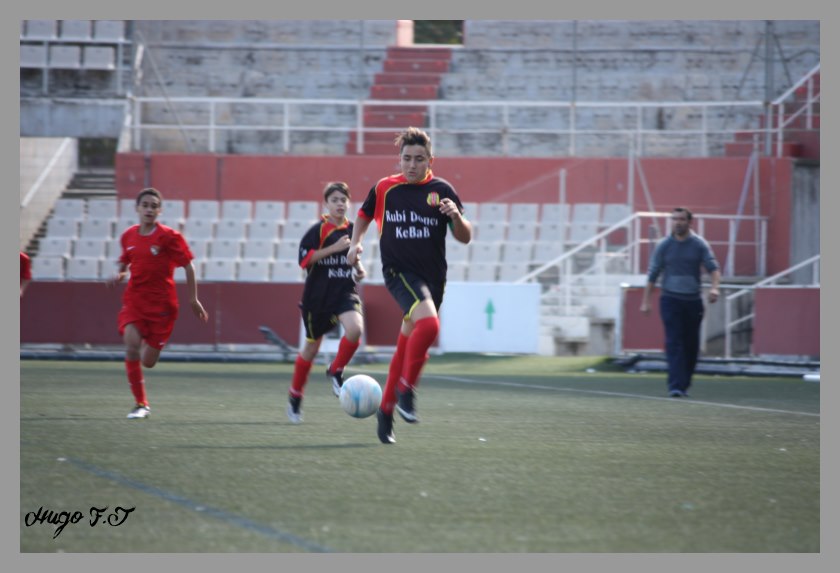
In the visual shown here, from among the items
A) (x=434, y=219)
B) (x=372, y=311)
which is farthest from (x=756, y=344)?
(x=434, y=219)

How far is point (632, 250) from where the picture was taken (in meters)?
23.5

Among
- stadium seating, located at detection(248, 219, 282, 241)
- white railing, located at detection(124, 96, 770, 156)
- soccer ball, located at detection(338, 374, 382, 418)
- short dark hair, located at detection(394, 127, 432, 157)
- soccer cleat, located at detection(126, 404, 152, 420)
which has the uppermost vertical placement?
white railing, located at detection(124, 96, 770, 156)

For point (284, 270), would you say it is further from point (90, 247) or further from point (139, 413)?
point (139, 413)

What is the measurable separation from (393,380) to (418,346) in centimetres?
32

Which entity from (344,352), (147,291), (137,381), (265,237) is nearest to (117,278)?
(147,291)

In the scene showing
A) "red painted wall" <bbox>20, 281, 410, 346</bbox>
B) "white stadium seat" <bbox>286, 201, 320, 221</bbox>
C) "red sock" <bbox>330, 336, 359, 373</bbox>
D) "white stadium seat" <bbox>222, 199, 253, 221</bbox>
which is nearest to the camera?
"red sock" <bbox>330, 336, 359, 373</bbox>

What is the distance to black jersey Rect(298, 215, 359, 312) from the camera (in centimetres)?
984

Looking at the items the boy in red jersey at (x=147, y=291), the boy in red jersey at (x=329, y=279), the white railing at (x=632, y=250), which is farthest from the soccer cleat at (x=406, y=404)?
the white railing at (x=632, y=250)

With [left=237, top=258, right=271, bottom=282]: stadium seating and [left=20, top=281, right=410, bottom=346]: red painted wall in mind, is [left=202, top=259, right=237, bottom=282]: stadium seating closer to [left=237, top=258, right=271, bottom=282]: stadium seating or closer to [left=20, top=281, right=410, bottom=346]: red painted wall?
[left=237, top=258, right=271, bottom=282]: stadium seating

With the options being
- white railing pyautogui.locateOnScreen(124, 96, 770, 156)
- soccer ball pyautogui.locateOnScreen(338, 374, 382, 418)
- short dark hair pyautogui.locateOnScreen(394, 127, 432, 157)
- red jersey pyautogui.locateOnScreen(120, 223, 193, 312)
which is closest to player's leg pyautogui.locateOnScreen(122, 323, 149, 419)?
red jersey pyautogui.locateOnScreen(120, 223, 193, 312)

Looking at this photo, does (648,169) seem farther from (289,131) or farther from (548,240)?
(289,131)

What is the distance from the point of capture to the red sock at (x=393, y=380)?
766 centimetres

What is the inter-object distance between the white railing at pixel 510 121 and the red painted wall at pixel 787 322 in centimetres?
847

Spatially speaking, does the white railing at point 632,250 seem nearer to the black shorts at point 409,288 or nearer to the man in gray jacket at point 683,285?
the man in gray jacket at point 683,285
